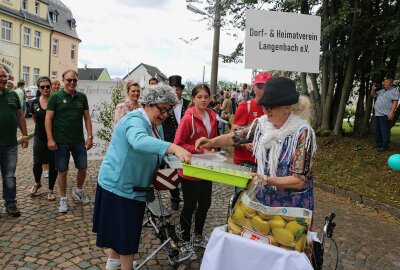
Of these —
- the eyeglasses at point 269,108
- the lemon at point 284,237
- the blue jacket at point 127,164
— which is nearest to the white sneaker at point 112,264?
the blue jacket at point 127,164

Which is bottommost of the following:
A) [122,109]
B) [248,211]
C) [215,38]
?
[248,211]

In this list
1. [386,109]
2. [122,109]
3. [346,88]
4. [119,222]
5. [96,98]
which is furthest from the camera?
[346,88]

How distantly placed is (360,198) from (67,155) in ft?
17.2

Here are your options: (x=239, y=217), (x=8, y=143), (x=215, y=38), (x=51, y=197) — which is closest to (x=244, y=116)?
(x=239, y=217)

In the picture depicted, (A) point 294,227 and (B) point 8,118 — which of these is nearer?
(A) point 294,227

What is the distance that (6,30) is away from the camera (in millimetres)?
33594

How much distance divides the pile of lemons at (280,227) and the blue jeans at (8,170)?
378cm

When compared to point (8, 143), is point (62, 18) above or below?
above

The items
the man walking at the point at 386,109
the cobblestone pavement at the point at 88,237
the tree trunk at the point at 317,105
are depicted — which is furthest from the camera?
the tree trunk at the point at 317,105

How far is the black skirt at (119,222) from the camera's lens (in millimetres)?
2912

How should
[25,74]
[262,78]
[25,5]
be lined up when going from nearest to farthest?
[262,78] → [25,74] → [25,5]

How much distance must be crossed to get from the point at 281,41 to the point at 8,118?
4.20 metres

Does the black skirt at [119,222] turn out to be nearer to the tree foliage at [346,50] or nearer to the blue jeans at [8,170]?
the blue jeans at [8,170]

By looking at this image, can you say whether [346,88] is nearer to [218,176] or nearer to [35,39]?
[218,176]
